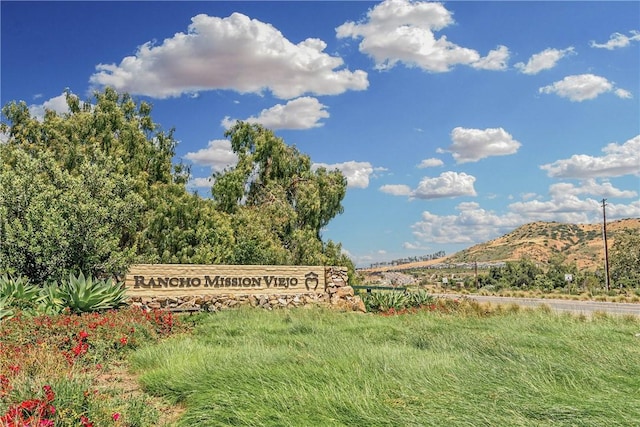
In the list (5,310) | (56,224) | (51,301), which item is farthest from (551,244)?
Result: (5,310)

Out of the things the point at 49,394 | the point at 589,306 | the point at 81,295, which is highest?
the point at 81,295

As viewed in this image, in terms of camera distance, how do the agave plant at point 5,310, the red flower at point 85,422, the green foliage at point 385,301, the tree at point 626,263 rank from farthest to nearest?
the tree at point 626,263
the green foliage at point 385,301
the agave plant at point 5,310
the red flower at point 85,422

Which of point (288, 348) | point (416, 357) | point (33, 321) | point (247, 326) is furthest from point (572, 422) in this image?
point (33, 321)

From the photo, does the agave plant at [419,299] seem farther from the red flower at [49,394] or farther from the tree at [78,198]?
the red flower at [49,394]

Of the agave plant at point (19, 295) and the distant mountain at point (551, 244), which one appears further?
the distant mountain at point (551, 244)

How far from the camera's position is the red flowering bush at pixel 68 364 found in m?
5.01

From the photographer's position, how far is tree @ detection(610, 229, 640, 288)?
4969cm

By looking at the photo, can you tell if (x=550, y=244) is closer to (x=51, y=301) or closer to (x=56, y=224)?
(x=56, y=224)

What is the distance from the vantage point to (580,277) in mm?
51594

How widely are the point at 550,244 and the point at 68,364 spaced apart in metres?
98.2

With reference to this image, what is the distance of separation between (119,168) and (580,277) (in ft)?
149

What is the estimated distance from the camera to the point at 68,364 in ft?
26.1

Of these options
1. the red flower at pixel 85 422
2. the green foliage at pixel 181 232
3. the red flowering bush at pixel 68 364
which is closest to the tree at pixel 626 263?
the green foliage at pixel 181 232

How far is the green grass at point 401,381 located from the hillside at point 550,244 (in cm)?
7377
